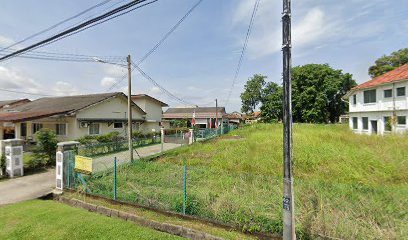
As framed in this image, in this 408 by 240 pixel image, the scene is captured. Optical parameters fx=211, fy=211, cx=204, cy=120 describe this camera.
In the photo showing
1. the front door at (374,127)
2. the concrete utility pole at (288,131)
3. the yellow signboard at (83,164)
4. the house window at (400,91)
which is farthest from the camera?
the front door at (374,127)

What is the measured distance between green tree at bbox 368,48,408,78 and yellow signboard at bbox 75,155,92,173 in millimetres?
43070

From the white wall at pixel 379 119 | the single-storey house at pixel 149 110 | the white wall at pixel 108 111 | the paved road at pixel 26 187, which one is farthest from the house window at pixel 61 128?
the white wall at pixel 379 119

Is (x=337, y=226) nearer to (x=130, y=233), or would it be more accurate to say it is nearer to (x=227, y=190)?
(x=227, y=190)

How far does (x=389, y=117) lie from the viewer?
60.3 ft

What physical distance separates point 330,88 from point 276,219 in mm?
39460

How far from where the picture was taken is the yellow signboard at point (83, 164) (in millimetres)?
6543

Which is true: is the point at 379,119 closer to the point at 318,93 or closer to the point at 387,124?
the point at 387,124

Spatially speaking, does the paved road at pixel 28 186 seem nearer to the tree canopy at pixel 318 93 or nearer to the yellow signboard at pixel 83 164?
the yellow signboard at pixel 83 164

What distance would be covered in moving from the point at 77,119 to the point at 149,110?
1125cm

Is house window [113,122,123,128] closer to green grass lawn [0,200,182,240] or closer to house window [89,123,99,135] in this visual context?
house window [89,123,99,135]

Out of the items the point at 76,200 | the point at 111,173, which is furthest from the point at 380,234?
the point at 111,173

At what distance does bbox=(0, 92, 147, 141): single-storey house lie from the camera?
16683 mm

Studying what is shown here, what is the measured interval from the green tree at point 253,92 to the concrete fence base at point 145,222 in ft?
155

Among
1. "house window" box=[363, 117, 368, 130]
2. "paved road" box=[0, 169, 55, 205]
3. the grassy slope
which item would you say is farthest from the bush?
"house window" box=[363, 117, 368, 130]
